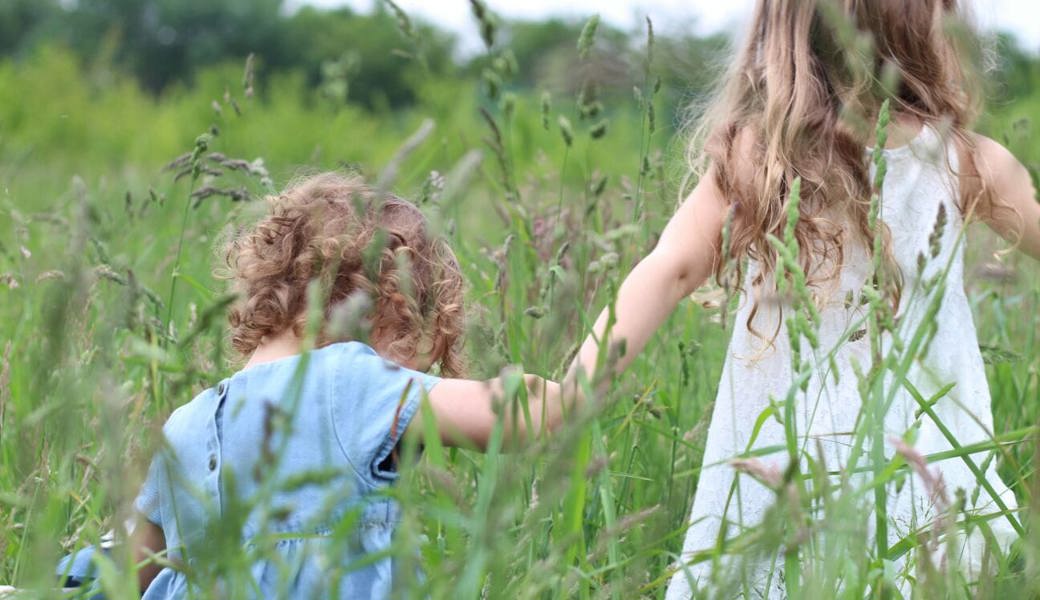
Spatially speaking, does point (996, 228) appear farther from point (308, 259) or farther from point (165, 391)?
point (165, 391)

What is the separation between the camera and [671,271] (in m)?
1.60

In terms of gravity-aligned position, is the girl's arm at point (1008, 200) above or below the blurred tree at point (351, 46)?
below

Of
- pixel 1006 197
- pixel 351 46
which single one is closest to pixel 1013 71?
pixel 1006 197

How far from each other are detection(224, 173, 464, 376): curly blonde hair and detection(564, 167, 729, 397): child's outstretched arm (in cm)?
22

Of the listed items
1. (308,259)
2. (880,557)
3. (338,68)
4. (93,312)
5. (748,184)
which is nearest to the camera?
(880,557)

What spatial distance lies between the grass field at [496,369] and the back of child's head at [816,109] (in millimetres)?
131

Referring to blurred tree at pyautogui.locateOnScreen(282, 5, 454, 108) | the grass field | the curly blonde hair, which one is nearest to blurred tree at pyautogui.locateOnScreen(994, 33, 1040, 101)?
the grass field

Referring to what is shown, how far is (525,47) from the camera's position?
141 ft

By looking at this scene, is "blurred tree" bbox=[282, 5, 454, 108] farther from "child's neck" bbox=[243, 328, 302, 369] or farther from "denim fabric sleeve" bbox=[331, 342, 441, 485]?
"denim fabric sleeve" bbox=[331, 342, 441, 485]

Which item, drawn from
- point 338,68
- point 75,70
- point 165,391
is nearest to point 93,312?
point 165,391

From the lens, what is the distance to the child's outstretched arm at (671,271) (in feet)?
5.10

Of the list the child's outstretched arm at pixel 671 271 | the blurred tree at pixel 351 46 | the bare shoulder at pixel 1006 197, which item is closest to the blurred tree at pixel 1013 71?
the bare shoulder at pixel 1006 197

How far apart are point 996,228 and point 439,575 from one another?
121 centimetres

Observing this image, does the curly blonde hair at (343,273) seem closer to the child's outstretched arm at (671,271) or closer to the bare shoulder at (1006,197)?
the child's outstretched arm at (671,271)
